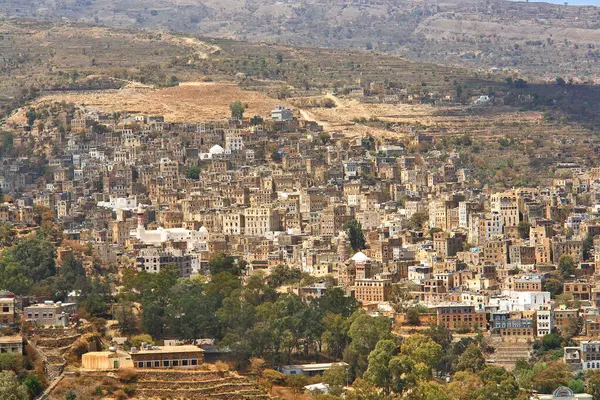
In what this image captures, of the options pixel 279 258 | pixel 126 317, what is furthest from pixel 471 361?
pixel 279 258

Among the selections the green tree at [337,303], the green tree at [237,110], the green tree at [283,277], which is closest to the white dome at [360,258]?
the green tree at [283,277]

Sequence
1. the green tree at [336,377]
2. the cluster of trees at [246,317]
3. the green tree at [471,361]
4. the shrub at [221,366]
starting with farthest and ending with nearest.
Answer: the cluster of trees at [246,317] < the green tree at [471,361] < the green tree at [336,377] < the shrub at [221,366]

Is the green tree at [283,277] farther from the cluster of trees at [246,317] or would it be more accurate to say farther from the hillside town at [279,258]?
the cluster of trees at [246,317]

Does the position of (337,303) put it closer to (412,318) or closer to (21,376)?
(412,318)

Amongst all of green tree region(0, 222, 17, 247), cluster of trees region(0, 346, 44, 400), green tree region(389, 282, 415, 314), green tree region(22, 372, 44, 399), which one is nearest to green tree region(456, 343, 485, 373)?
green tree region(389, 282, 415, 314)

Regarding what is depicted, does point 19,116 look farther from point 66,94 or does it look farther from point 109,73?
point 109,73

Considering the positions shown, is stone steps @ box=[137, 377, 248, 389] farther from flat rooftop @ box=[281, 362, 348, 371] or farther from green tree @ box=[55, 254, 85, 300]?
green tree @ box=[55, 254, 85, 300]

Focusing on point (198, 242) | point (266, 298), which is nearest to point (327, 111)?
point (198, 242)
